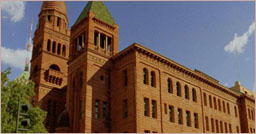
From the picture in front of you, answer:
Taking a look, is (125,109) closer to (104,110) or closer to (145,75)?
(104,110)

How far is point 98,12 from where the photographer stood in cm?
4034

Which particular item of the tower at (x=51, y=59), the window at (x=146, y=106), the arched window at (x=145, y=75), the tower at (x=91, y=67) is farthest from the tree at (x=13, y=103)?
the tower at (x=51, y=59)

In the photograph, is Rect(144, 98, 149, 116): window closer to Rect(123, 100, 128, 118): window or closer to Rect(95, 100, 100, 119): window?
Rect(123, 100, 128, 118): window

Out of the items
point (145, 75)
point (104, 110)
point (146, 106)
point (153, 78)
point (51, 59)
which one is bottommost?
point (104, 110)

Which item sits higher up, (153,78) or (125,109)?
(153,78)

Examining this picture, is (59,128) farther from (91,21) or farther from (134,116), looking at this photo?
(91,21)

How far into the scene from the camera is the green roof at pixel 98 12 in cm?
3985

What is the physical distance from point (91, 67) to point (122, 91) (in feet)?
14.3

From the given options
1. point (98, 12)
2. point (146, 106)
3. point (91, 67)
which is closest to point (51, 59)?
point (98, 12)

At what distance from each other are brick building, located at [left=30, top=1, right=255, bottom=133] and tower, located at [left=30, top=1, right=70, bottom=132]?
0.56 feet

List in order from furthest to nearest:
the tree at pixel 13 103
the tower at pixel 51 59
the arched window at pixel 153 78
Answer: the tower at pixel 51 59 < the arched window at pixel 153 78 < the tree at pixel 13 103

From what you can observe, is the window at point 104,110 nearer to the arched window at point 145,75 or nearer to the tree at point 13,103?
the arched window at point 145,75

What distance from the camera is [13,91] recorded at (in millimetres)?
28203

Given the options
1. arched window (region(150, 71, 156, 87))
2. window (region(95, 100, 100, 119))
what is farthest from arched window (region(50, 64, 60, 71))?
arched window (region(150, 71, 156, 87))
